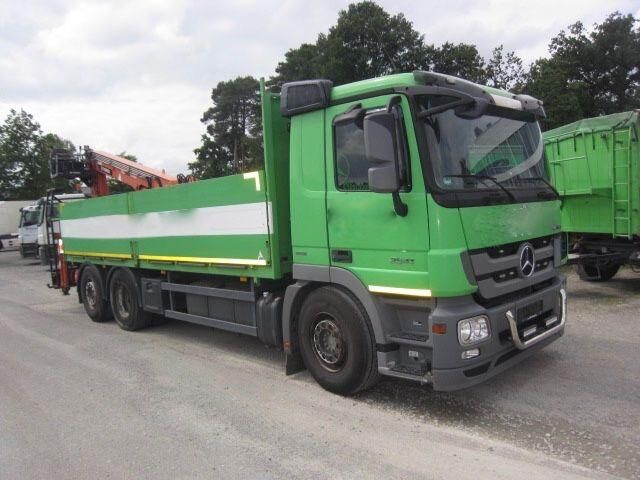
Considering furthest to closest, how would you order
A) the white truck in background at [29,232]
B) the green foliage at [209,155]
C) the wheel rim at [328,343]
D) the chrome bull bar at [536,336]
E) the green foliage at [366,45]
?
the green foliage at [209,155] → the green foliage at [366,45] → the white truck in background at [29,232] → the wheel rim at [328,343] → the chrome bull bar at [536,336]

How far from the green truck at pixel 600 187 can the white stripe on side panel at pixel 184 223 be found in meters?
→ 5.83

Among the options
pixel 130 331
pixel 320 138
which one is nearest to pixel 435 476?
pixel 320 138

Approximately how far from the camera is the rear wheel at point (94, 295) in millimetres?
8734

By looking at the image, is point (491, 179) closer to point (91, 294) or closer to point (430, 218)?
point (430, 218)

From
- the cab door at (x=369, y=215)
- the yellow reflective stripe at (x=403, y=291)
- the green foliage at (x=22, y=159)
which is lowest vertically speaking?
the yellow reflective stripe at (x=403, y=291)

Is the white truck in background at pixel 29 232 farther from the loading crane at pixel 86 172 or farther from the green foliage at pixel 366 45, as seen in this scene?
the green foliage at pixel 366 45

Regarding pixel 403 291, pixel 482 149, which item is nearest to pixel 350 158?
pixel 482 149

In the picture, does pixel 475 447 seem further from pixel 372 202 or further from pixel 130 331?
pixel 130 331

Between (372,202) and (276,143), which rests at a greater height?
(276,143)

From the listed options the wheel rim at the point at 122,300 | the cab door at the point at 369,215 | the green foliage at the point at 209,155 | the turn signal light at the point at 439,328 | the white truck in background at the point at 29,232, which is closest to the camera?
the turn signal light at the point at 439,328

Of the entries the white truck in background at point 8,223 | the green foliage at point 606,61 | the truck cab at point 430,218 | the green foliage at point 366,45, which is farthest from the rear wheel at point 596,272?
the white truck in background at point 8,223

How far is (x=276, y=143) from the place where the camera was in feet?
16.9

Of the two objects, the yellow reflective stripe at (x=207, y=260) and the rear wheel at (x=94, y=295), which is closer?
the yellow reflective stripe at (x=207, y=260)

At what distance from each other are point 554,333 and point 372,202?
2.13 meters
